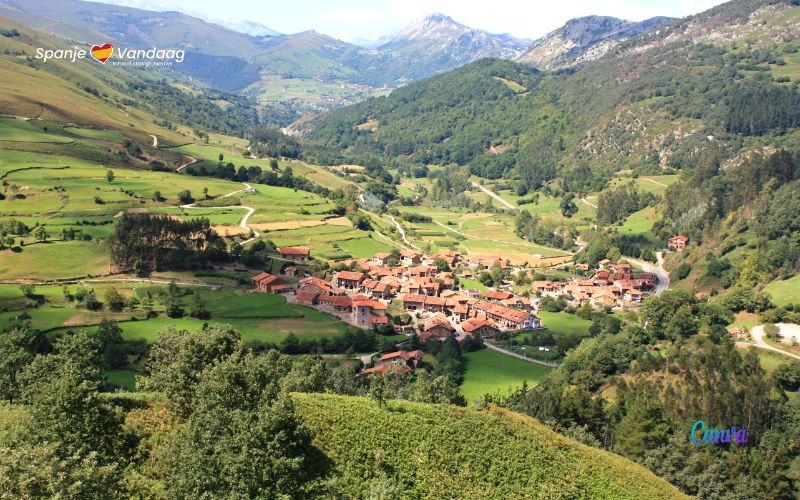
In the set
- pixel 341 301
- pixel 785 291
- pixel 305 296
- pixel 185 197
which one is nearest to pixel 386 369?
pixel 341 301

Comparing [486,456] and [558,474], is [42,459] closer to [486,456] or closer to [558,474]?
[486,456]

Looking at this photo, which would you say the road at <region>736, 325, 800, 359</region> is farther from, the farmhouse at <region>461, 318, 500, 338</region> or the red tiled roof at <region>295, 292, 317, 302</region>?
the red tiled roof at <region>295, 292, 317, 302</region>

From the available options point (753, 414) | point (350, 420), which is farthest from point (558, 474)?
point (753, 414)

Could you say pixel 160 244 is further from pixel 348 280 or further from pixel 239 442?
pixel 239 442

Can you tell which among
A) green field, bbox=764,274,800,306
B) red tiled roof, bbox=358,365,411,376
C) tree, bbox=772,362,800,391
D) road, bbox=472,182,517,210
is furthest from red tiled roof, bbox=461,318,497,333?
road, bbox=472,182,517,210

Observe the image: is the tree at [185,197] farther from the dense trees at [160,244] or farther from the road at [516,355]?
the road at [516,355]

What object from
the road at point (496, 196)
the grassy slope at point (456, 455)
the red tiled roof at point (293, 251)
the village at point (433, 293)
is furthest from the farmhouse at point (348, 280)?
the road at point (496, 196)
